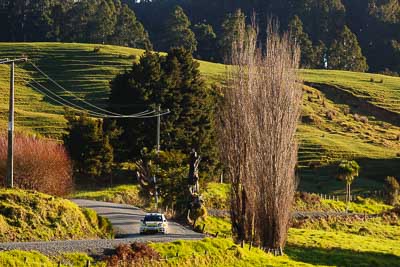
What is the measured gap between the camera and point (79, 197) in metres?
53.3

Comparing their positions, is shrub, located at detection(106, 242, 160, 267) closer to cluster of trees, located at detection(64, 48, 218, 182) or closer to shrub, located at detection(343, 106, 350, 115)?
cluster of trees, located at detection(64, 48, 218, 182)

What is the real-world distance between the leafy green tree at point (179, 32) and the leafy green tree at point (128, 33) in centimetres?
522

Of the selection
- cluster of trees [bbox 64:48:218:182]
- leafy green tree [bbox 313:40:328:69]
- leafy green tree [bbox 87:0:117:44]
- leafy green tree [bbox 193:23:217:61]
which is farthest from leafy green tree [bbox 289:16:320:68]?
cluster of trees [bbox 64:48:218:182]

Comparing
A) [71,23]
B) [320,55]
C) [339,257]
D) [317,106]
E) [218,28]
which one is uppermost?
[218,28]

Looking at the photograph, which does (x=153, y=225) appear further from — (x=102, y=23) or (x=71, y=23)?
(x=71, y=23)

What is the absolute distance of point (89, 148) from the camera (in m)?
56.8

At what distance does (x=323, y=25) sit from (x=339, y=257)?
415ft

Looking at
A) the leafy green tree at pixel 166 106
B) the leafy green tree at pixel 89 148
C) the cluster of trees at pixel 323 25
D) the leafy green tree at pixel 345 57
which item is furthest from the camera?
the leafy green tree at pixel 345 57

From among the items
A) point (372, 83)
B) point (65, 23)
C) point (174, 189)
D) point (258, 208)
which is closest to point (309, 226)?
point (174, 189)

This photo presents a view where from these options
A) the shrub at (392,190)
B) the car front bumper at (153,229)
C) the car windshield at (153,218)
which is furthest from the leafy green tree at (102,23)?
the car front bumper at (153,229)

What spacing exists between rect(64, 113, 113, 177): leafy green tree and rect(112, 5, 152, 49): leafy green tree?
8420 cm

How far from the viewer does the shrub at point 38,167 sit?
4609 centimetres

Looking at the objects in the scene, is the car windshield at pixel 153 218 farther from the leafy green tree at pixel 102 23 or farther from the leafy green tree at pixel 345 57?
the leafy green tree at pixel 345 57

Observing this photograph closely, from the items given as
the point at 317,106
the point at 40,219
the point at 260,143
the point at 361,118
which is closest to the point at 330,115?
the point at 317,106
